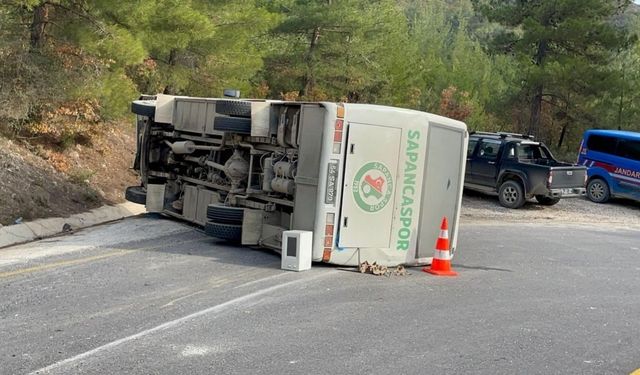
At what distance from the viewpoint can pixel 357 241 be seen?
358 inches

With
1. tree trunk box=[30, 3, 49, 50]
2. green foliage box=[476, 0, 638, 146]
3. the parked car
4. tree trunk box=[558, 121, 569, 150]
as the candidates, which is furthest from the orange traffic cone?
tree trunk box=[558, 121, 569, 150]

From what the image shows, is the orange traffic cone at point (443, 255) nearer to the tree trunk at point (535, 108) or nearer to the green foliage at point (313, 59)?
the green foliage at point (313, 59)

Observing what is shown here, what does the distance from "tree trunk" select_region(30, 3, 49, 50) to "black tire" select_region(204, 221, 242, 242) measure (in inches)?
331

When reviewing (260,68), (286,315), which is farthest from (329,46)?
(286,315)

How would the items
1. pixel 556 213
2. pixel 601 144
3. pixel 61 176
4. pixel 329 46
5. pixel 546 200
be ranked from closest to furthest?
pixel 61 176 → pixel 556 213 → pixel 546 200 → pixel 601 144 → pixel 329 46

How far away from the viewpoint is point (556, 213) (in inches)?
740

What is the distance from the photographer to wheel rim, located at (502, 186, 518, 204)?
1903 cm

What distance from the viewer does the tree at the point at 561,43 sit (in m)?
26.8

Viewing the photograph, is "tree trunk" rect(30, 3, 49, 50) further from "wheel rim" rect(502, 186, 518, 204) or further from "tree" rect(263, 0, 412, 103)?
"wheel rim" rect(502, 186, 518, 204)

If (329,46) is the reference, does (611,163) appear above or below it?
below

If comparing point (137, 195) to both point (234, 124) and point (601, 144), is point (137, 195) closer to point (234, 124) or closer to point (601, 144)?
point (234, 124)

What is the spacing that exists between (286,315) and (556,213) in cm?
1379

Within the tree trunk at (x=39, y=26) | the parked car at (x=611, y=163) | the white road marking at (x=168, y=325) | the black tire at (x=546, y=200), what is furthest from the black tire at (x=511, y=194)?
the tree trunk at (x=39, y=26)

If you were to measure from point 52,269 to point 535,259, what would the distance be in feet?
23.8
